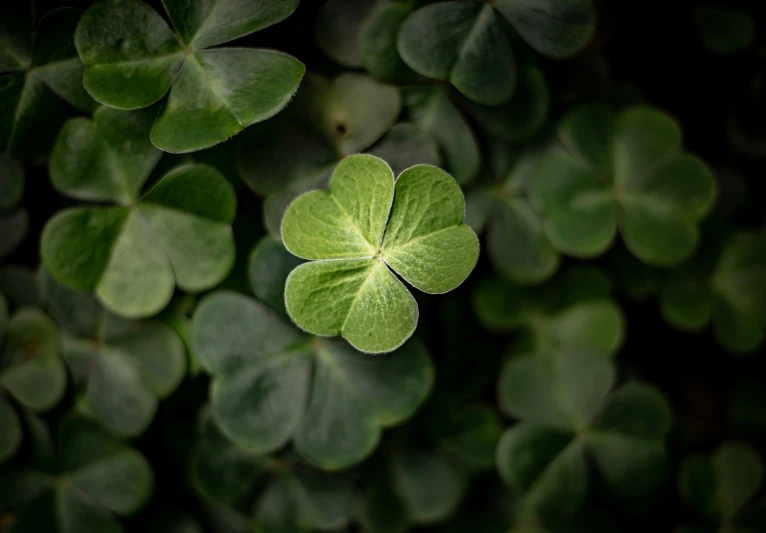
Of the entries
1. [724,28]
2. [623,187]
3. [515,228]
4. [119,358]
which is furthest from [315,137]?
[724,28]

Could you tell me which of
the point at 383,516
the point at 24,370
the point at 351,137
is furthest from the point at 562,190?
the point at 24,370

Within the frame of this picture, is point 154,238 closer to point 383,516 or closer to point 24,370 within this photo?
point 24,370

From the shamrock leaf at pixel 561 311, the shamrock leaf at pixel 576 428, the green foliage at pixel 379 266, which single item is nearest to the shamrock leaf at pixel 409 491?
the green foliage at pixel 379 266

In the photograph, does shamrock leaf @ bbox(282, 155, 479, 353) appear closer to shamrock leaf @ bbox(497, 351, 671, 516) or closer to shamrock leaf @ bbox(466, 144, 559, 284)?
shamrock leaf @ bbox(466, 144, 559, 284)

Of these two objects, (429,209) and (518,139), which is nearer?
(429,209)

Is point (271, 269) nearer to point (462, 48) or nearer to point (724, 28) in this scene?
point (462, 48)

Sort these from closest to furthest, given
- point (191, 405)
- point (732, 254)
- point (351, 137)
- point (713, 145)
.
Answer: point (351, 137), point (191, 405), point (732, 254), point (713, 145)
